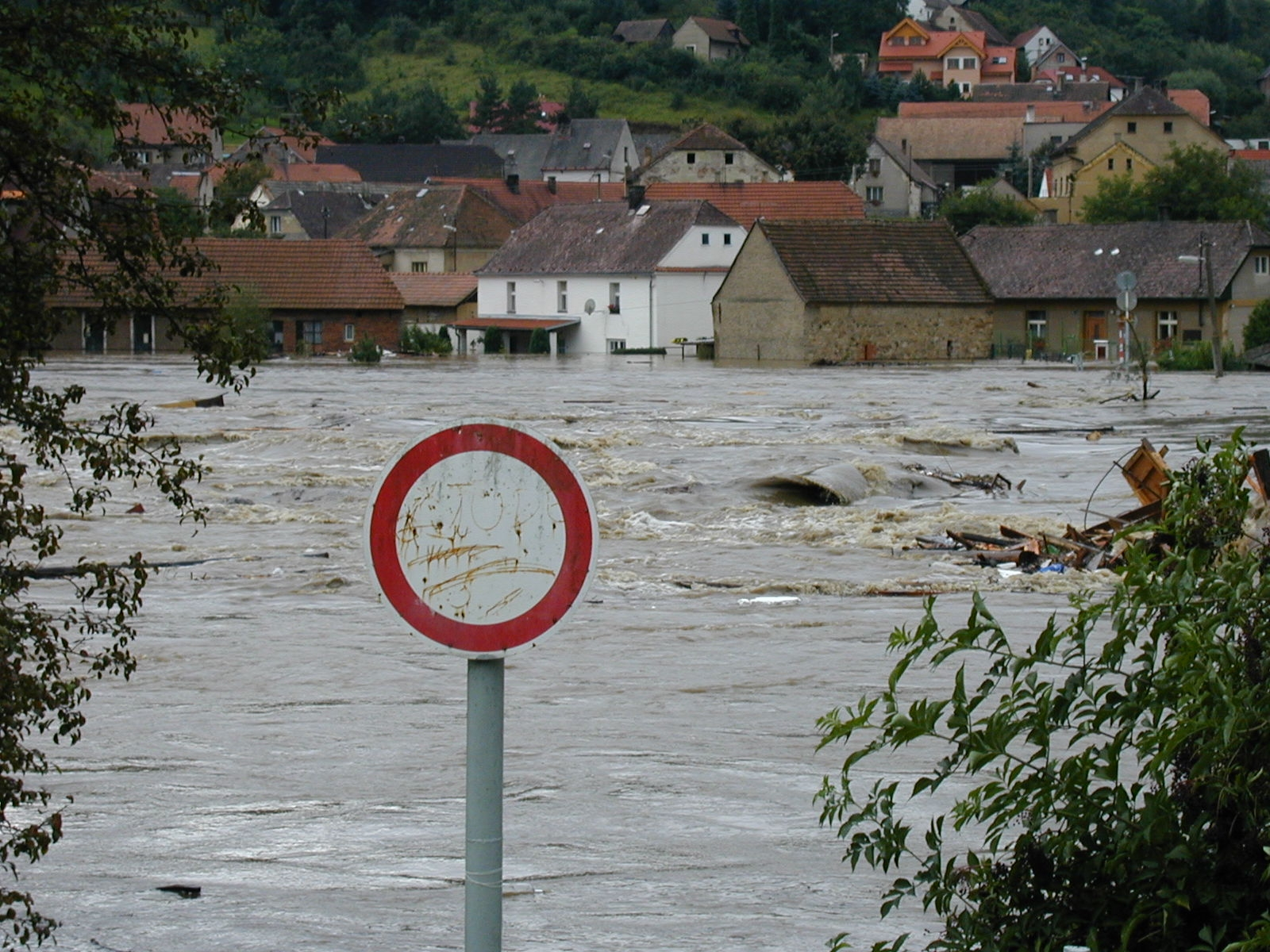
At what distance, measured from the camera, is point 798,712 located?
449 inches

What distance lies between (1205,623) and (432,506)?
209cm

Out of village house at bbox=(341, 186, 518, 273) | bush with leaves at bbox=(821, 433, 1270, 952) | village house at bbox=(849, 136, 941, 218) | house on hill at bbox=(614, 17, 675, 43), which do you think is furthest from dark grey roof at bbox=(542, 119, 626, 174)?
bush with leaves at bbox=(821, 433, 1270, 952)

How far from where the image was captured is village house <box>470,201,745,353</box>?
81250 mm

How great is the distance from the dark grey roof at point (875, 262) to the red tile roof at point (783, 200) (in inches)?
598

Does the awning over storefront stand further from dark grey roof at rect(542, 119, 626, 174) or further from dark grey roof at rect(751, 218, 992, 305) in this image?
dark grey roof at rect(542, 119, 626, 174)

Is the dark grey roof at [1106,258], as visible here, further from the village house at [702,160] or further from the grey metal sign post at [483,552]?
the grey metal sign post at [483,552]

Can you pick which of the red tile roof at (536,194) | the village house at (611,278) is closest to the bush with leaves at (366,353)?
the village house at (611,278)

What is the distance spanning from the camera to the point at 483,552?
4379 mm

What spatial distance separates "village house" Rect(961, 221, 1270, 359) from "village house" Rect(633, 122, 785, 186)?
122ft

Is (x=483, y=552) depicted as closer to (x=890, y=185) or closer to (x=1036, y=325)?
(x=1036, y=325)

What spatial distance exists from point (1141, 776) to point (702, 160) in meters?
112

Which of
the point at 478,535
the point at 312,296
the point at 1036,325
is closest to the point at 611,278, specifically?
the point at 312,296

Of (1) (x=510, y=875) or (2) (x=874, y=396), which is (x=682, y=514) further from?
(2) (x=874, y=396)

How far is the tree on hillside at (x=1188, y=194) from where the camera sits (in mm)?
87500
